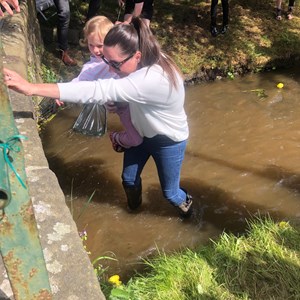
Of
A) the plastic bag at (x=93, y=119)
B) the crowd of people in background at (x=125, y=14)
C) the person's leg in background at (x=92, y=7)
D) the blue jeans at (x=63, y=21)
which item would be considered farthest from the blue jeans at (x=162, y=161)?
the person's leg in background at (x=92, y=7)

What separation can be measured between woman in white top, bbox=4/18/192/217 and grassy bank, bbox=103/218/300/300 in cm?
65

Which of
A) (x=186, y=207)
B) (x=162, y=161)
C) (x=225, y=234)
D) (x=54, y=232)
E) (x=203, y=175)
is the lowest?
(x=203, y=175)

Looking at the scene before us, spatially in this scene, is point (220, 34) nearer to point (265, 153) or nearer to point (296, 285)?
point (265, 153)

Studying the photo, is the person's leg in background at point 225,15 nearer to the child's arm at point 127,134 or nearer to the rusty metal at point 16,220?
the child's arm at point 127,134

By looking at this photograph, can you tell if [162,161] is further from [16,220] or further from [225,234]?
[16,220]

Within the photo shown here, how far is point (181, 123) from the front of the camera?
307 centimetres

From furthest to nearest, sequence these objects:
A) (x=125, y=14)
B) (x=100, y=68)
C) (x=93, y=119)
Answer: (x=125, y=14), (x=93, y=119), (x=100, y=68)

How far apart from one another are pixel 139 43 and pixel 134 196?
154cm

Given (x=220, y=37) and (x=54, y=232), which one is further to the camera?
(x=220, y=37)

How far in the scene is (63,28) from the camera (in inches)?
239

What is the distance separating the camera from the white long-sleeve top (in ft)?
7.99

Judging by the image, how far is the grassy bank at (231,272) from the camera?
9.09ft

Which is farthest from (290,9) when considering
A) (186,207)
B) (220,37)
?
(186,207)

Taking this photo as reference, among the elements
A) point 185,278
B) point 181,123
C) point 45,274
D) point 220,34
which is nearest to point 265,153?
point 181,123
